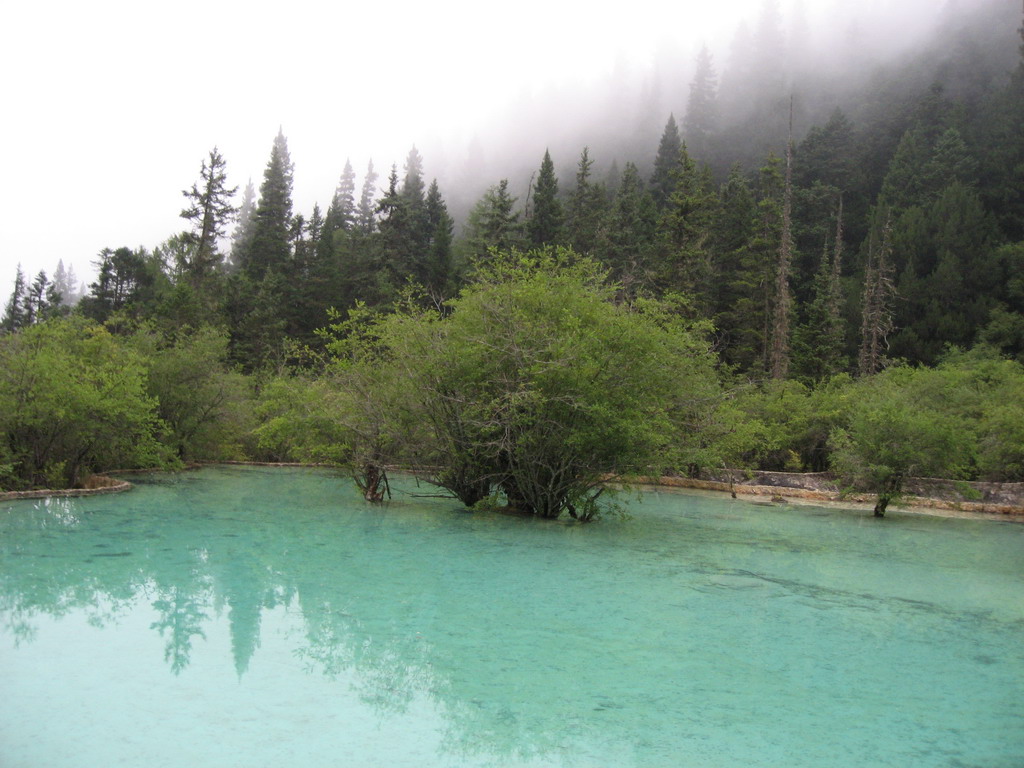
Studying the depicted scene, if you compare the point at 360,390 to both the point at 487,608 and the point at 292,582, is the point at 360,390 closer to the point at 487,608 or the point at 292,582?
the point at 292,582

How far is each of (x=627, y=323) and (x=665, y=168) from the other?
53745 millimetres

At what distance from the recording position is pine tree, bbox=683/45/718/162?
250 feet

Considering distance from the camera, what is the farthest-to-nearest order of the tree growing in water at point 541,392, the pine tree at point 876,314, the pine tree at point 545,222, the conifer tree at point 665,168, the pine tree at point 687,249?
the conifer tree at point 665,168
the pine tree at point 545,222
the pine tree at point 687,249
the pine tree at point 876,314
the tree growing in water at point 541,392

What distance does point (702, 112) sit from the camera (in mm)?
79375

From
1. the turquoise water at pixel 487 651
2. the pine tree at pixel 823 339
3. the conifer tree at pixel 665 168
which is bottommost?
the turquoise water at pixel 487 651

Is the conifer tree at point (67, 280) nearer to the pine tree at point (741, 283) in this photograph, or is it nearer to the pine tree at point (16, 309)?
the pine tree at point (16, 309)

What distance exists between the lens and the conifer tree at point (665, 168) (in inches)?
2367

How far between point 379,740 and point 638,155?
3301 inches

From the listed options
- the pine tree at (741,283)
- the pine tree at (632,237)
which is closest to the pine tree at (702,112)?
the pine tree at (632,237)

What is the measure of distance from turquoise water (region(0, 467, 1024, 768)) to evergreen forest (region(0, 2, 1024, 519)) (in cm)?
307

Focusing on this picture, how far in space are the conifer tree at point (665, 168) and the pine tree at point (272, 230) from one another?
2830 cm

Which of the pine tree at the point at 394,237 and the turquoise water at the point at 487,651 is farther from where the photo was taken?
the pine tree at the point at 394,237

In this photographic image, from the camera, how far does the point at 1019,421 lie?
19.3 metres

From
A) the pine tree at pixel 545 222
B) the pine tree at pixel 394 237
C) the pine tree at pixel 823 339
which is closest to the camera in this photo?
the pine tree at pixel 823 339
